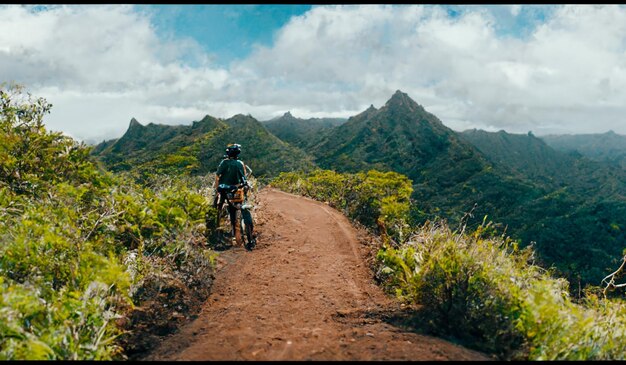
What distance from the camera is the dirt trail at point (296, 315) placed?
144 inches

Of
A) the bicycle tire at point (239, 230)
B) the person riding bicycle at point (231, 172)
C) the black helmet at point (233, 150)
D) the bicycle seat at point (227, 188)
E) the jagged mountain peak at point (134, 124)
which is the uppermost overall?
the jagged mountain peak at point (134, 124)

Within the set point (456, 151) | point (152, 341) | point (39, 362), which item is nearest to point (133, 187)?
point (152, 341)

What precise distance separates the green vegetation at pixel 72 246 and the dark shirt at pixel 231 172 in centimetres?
73

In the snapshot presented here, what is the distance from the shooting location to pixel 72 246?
4.37m

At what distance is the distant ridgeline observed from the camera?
6309cm

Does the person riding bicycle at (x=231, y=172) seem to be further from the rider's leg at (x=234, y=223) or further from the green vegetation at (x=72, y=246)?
the green vegetation at (x=72, y=246)

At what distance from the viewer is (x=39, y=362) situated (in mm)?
2824

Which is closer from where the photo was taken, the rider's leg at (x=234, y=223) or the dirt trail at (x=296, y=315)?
the dirt trail at (x=296, y=315)

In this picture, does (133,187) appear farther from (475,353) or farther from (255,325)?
(475,353)

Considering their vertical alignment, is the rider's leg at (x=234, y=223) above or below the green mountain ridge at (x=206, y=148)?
below

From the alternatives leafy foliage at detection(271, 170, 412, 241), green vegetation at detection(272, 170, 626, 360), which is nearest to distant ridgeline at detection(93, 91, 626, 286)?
leafy foliage at detection(271, 170, 412, 241)

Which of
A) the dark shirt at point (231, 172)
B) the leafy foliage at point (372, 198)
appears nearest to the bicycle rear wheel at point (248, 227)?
the dark shirt at point (231, 172)

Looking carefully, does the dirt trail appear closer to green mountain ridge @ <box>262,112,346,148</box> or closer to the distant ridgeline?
the distant ridgeline

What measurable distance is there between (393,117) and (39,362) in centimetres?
15601
